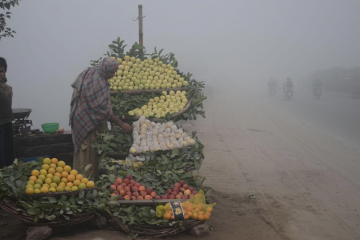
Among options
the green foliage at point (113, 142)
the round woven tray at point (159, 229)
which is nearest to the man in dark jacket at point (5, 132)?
the green foliage at point (113, 142)

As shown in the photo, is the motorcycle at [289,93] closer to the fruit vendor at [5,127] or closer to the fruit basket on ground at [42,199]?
the fruit vendor at [5,127]

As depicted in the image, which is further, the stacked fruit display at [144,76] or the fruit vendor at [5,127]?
the stacked fruit display at [144,76]

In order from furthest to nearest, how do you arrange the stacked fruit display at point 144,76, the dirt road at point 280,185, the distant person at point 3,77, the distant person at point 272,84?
1. the distant person at point 272,84
2. the stacked fruit display at point 144,76
3. the distant person at point 3,77
4. the dirt road at point 280,185

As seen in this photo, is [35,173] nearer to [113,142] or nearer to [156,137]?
[113,142]

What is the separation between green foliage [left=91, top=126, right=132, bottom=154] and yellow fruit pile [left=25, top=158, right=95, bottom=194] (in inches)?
32.4

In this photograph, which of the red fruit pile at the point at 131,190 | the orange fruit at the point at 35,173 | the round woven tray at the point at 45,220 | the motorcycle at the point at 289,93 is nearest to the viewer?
the round woven tray at the point at 45,220

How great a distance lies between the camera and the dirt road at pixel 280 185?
4.05m

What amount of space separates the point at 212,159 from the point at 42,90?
33.3m

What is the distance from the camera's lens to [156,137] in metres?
4.54

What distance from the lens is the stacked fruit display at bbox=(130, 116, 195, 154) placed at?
4298 millimetres

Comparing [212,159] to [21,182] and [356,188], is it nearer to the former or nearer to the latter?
[356,188]

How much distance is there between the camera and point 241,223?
4145 mm

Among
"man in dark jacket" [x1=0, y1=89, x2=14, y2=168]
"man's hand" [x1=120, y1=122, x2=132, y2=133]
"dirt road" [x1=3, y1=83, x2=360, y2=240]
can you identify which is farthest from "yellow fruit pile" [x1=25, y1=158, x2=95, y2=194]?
"man in dark jacket" [x1=0, y1=89, x2=14, y2=168]

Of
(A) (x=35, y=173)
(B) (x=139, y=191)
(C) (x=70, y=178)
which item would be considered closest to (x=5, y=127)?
(A) (x=35, y=173)
